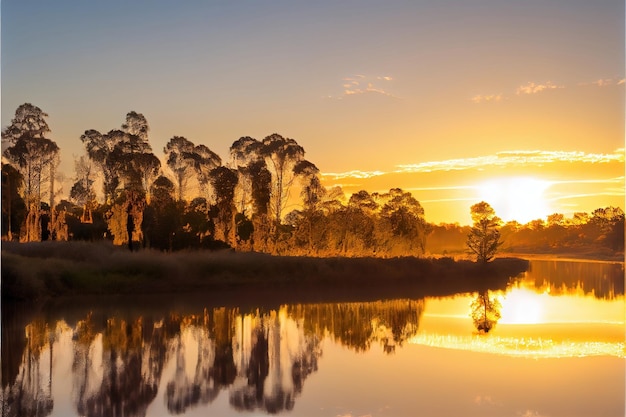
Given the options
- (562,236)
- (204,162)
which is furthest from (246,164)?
(562,236)

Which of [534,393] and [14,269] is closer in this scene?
[534,393]

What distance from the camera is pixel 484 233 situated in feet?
227

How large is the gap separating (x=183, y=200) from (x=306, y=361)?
44.9 metres

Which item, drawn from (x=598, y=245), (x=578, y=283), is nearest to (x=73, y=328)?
(x=578, y=283)

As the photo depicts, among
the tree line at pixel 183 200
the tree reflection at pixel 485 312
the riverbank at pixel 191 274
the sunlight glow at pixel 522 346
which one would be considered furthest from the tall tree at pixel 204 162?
the sunlight glow at pixel 522 346

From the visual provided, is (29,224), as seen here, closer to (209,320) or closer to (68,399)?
(209,320)

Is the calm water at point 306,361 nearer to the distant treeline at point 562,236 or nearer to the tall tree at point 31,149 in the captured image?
the tall tree at point 31,149

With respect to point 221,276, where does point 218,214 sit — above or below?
above

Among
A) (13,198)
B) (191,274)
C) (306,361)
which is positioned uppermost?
(13,198)

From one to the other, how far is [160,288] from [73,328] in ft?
40.3

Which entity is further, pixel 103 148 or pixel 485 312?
pixel 103 148

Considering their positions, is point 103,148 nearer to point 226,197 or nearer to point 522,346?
point 226,197

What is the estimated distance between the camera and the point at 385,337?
79.0ft

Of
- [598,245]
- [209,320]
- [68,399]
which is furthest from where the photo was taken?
[598,245]
